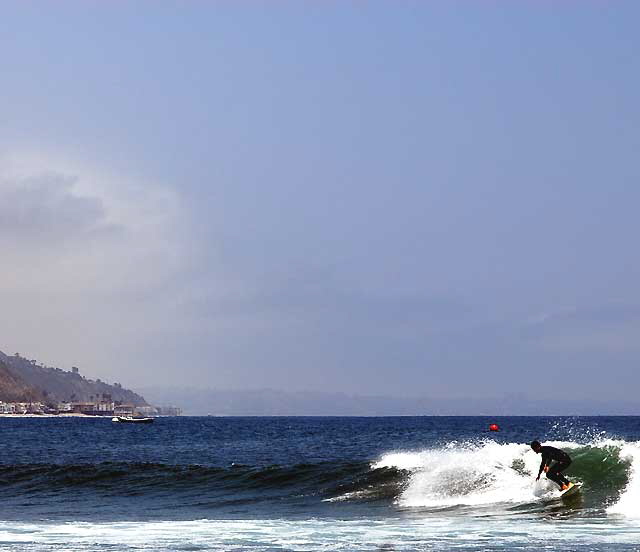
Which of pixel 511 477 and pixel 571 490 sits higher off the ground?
pixel 511 477

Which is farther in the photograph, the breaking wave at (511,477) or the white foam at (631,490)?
the breaking wave at (511,477)

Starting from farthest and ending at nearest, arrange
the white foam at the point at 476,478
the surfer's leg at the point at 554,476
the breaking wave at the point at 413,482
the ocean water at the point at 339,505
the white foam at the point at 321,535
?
the white foam at the point at 476,478, the breaking wave at the point at 413,482, the surfer's leg at the point at 554,476, the ocean water at the point at 339,505, the white foam at the point at 321,535

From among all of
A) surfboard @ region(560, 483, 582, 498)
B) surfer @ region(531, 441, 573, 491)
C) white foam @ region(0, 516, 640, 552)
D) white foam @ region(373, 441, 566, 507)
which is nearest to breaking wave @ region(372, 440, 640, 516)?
white foam @ region(373, 441, 566, 507)

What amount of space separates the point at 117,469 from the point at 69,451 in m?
34.8

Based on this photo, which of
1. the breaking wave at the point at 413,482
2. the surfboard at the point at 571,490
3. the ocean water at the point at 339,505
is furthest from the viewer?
the breaking wave at the point at 413,482

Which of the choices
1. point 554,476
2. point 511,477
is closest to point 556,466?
point 554,476

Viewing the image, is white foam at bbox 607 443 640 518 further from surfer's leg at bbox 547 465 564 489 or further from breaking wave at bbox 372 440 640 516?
surfer's leg at bbox 547 465 564 489

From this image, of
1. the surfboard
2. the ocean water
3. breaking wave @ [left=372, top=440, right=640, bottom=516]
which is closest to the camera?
the ocean water

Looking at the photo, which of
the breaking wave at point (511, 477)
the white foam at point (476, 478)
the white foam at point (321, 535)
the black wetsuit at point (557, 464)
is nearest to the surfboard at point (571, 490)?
the breaking wave at point (511, 477)

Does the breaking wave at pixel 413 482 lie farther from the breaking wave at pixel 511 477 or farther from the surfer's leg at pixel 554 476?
A: the surfer's leg at pixel 554 476

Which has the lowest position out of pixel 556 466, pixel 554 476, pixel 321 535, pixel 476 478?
pixel 321 535

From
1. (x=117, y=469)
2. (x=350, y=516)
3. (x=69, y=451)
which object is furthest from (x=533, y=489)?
(x=69, y=451)

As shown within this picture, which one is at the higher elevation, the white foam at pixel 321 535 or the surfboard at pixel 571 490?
the surfboard at pixel 571 490

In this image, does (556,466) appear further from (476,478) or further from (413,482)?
(413,482)
